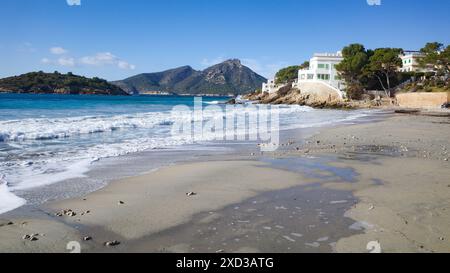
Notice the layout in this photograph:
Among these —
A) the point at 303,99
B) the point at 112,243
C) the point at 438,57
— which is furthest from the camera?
the point at 303,99

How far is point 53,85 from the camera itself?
527 feet

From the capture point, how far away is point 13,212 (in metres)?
Result: 6.08

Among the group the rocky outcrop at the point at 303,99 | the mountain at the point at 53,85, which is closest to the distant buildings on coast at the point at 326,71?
the rocky outcrop at the point at 303,99

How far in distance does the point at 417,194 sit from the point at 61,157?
9.38 metres

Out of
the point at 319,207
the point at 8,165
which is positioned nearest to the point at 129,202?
the point at 319,207

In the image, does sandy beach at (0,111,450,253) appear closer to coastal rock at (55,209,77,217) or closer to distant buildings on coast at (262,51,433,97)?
coastal rock at (55,209,77,217)

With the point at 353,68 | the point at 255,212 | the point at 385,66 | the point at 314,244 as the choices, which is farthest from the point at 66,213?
the point at 353,68

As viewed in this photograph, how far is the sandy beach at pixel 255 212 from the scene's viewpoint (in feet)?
16.0

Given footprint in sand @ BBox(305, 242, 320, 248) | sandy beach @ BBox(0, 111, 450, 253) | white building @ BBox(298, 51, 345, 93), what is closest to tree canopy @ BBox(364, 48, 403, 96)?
white building @ BBox(298, 51, 345, 93)

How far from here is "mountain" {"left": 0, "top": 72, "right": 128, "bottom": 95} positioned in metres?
153

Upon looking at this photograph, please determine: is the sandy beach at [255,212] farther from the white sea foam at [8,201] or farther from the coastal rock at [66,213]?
the white sea foam at [8,201]

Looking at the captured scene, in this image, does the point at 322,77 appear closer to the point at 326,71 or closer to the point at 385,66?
the point at 326,71

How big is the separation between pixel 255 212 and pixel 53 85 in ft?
564

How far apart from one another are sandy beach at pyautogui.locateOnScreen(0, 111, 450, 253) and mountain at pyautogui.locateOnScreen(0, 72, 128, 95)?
16369cm
